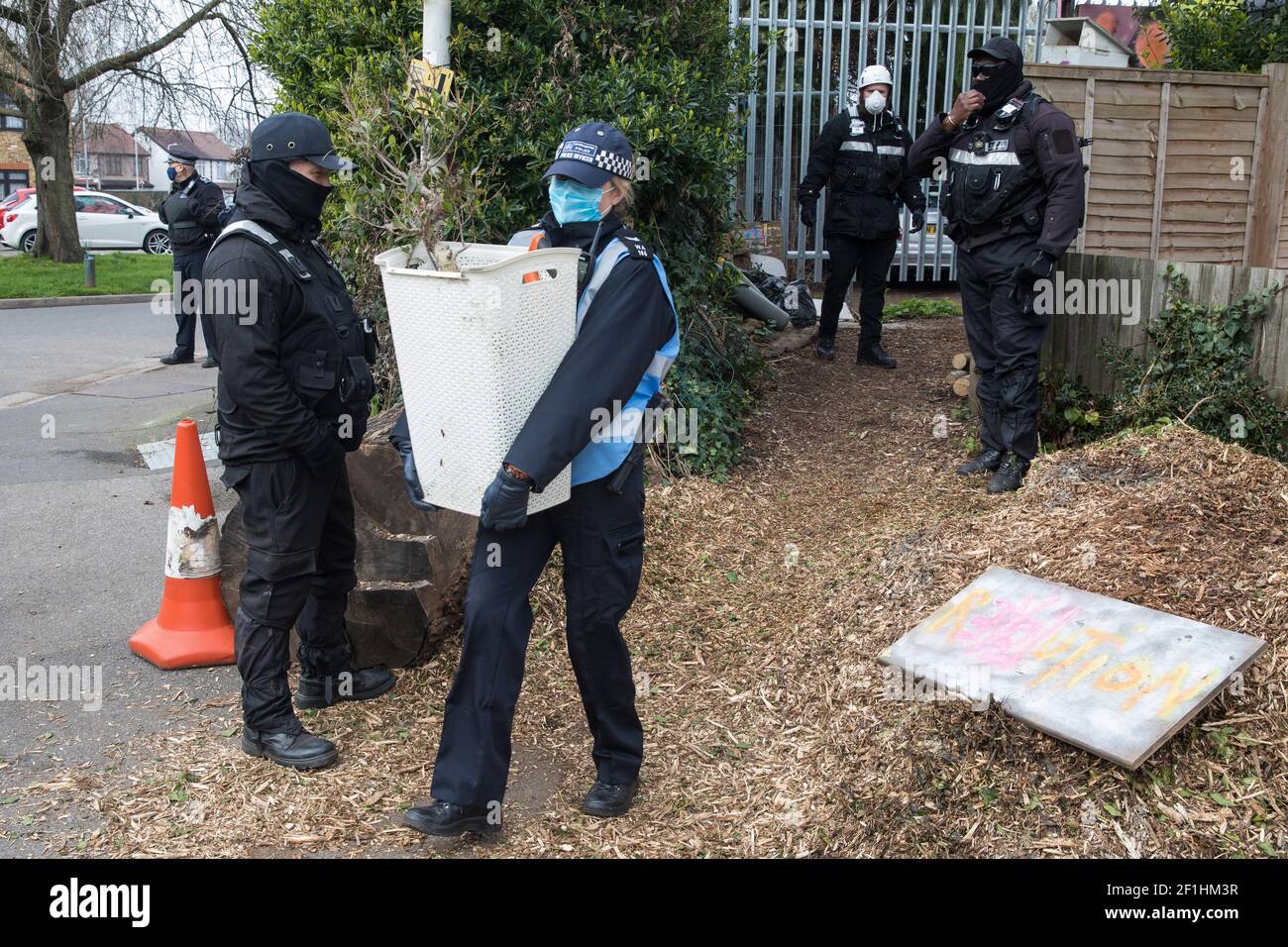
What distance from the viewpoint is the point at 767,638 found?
482cm

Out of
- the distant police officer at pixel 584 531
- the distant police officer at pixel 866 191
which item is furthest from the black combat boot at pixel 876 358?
the distant police officer at pixel 584 531

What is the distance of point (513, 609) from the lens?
3.46m

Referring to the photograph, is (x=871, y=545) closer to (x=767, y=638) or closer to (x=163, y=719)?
(x=767, y=638)

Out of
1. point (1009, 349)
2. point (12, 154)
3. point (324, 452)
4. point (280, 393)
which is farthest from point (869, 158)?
point (12, 154)

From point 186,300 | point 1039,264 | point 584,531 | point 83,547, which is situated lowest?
point 83,547

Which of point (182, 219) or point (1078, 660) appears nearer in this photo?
point (1078, 660)

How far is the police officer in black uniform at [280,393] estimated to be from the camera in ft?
12.4

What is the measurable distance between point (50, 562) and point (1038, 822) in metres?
5.02

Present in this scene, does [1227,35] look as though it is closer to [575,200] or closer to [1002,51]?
[1002,51]

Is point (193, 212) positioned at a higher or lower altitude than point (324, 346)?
higher

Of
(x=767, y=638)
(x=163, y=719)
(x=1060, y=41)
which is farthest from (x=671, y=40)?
(x=1060, y=41)

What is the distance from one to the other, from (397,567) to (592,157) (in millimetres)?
1961

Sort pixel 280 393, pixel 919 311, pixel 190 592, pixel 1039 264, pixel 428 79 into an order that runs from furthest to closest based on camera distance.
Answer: pixel 919 311 < pixel 1039 264 < pixel 428 79 < pixel 190 592 < pixel 280 393

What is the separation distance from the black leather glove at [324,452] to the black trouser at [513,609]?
0.85 meters
